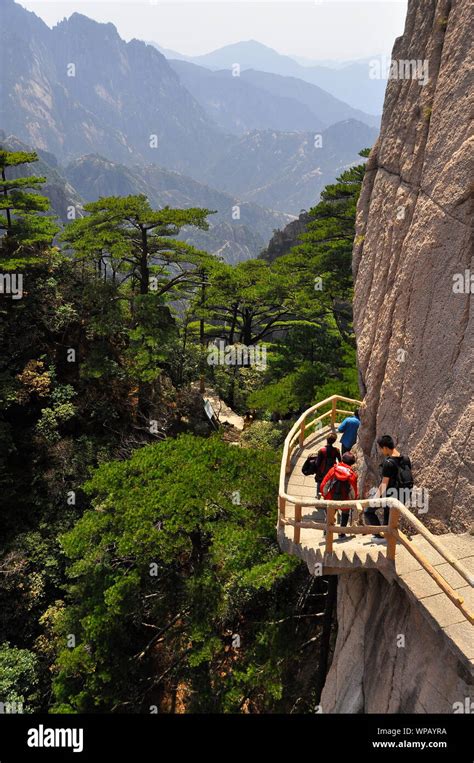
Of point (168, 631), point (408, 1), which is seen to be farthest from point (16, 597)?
point (408, 1)

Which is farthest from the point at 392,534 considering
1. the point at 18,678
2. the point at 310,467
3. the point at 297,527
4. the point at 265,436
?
the point at 18,678

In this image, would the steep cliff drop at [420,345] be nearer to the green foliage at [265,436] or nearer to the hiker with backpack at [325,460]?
the hiker with backpack at [325,460]

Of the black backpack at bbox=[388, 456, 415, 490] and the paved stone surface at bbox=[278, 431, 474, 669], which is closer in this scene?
the paved stone surface at bbox=[278, 431, 474, 669]

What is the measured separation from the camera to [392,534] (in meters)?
6.61

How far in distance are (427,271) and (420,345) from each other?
4.08 feet

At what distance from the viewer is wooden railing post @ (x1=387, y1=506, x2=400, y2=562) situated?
6.52 metres

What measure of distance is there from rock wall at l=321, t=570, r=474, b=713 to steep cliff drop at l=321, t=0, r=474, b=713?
0.8 inches

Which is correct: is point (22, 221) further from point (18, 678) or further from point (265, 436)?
point (18, 678)

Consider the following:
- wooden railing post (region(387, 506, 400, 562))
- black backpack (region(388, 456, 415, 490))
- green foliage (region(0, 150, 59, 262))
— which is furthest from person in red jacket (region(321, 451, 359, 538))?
green foliage (region(0, 150, 59, 262))

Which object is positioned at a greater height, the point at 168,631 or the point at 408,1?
the point at 408,1

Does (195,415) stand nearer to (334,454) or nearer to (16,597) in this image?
(16,597)

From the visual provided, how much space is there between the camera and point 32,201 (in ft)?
69.3

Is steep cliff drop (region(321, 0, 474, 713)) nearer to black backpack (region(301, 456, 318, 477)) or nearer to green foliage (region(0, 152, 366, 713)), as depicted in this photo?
black backpack (region(301, 456, 318, 477))

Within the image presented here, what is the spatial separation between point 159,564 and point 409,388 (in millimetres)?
9263
